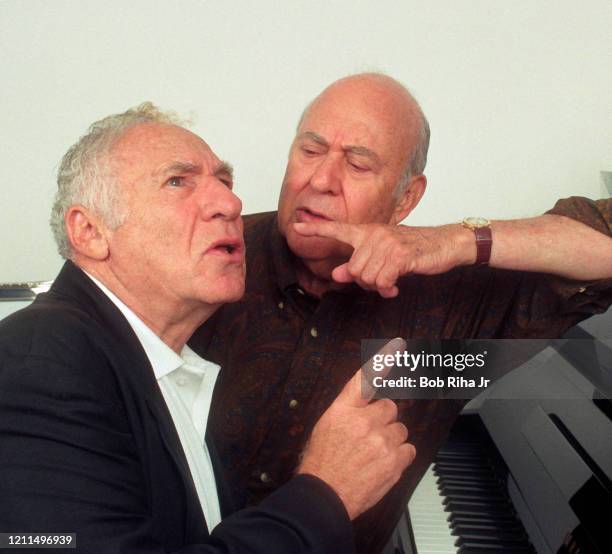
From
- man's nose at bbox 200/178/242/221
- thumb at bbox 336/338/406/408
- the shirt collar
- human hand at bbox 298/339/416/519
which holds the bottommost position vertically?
human hand at bbox 298/339/416/519

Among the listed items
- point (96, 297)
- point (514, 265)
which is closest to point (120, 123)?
point (96, 297)

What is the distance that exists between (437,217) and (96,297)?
97 centimetres

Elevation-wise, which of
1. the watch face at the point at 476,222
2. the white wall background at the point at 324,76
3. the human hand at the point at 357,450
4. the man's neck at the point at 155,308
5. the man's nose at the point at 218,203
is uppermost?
the white wall background at the point at 324,76

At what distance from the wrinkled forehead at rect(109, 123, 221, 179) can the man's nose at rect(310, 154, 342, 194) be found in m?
0.23

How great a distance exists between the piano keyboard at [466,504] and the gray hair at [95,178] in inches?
28.9

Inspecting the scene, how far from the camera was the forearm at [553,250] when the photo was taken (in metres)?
1.04

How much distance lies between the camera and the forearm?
3.42 ft

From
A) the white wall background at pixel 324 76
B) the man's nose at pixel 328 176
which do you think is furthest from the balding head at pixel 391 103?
the white wall background at pixel 324 76

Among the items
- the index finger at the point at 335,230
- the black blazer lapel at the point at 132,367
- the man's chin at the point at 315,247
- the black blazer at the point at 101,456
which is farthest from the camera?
the man's chin at the point at 315,247

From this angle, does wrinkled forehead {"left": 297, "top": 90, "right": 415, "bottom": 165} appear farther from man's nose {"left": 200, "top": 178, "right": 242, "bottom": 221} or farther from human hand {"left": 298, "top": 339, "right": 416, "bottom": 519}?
human hand {"left": 298, "top": 339, "right": 416, "bottom": 519}

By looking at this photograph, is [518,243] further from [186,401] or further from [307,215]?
[186,401]

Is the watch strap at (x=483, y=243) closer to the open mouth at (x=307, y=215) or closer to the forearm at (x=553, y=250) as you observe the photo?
the forearm at (x=553, y=250)

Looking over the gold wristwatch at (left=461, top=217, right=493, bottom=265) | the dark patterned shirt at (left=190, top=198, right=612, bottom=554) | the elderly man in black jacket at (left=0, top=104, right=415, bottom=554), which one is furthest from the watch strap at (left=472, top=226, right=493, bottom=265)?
the elderly man in black jacket at (left=0, top=104, right=415, bottom=554)

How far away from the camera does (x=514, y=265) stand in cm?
106
